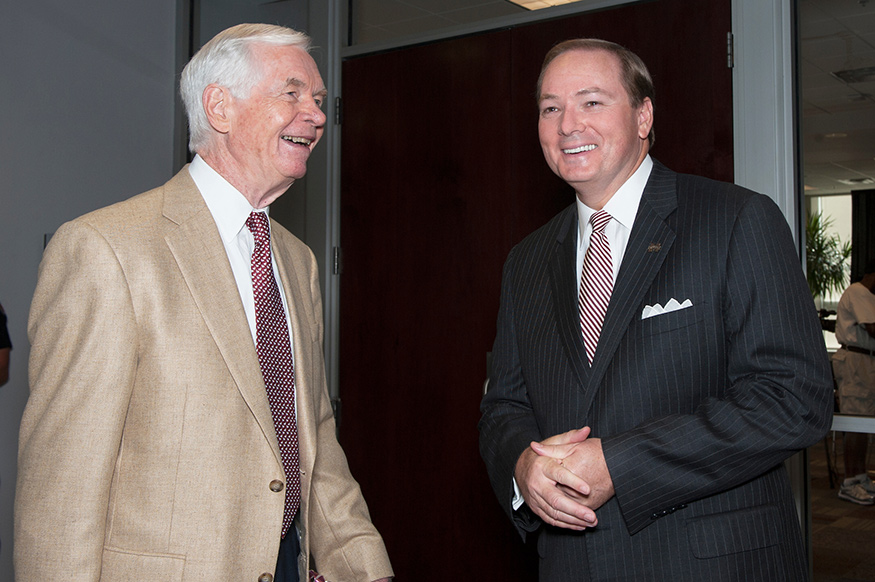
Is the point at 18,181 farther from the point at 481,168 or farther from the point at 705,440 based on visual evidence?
the point at 705,440

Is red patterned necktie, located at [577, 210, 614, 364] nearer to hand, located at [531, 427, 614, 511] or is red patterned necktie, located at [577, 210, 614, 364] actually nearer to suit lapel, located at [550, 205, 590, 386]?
suit lapel, located at [550, 205, 590, 386]

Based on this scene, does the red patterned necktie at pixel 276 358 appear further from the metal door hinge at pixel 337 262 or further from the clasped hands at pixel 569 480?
the metal door hinge at pixel 337 262

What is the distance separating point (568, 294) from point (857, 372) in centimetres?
131

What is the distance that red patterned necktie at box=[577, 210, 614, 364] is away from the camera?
1652 millimetres

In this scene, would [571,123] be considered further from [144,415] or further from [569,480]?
[144,415]

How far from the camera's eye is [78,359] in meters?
1.27

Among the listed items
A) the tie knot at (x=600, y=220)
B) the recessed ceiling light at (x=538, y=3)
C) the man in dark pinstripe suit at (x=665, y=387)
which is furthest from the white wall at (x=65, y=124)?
the tie knot at (x=600, y=220)

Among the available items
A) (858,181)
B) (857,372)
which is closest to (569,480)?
(857,372)

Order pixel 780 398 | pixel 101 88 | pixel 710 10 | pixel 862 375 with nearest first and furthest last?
pixel 780 398 → pixel 862 375 → pixel 710 10 → pixel 101 88

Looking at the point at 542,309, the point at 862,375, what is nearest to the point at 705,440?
the point at 542,309

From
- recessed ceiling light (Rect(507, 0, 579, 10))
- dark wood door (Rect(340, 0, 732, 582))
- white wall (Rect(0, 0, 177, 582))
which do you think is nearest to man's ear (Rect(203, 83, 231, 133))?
dark wood door (Rect(340, 0, 732, 582))

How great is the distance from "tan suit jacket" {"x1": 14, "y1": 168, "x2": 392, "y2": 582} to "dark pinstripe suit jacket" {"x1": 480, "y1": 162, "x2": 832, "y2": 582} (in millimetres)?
631

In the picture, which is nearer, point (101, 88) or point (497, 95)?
point (497, 95)

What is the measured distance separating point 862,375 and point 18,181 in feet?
11.5
